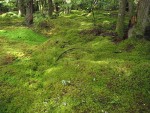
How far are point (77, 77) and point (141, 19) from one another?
4.12 metres

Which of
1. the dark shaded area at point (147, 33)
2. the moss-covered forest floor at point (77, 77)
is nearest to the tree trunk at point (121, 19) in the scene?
the moss-covered forest floor at point (77, 77)

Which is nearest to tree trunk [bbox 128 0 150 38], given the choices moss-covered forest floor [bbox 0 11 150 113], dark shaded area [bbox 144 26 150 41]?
dark shaded area [bbox 144 26 150 41]

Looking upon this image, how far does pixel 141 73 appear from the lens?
6492 mm

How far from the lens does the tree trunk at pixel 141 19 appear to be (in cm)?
866

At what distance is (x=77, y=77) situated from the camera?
657cm

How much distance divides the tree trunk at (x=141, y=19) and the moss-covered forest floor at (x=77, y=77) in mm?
354

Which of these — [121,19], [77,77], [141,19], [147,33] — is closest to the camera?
[77,77]

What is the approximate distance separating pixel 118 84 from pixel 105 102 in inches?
33.9

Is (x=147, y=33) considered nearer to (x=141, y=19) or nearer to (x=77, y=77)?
(x=141, y=19)

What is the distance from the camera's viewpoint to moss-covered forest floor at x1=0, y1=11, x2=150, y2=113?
5609 mm

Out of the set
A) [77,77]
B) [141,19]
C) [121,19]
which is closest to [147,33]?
[141,19]

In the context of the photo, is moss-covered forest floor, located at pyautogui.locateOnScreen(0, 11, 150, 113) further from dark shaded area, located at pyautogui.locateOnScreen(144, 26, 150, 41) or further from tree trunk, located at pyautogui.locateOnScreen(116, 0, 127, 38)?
tree trunk, located at pyautogui.locateOnScreen(116, 0, 127, 38)

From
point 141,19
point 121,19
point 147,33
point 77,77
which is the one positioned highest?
point 141,19

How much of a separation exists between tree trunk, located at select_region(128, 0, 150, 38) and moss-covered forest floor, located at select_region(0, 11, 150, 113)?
0.35m
